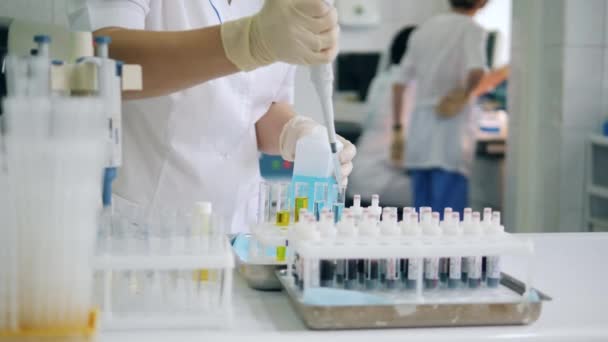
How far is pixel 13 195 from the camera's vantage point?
752mm

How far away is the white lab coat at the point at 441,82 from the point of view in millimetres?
4148

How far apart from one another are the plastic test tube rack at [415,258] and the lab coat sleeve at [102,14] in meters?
0.68

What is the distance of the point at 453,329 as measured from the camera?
A: 934mm

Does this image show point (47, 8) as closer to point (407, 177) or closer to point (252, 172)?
point (252, 172)

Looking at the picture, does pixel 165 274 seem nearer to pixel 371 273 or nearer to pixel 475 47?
pixel 371 273

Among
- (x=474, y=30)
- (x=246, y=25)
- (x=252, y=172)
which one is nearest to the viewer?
(x=246, y=25)

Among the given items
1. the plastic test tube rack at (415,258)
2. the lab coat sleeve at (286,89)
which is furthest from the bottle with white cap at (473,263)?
the lab coat sleeve at (286,89)

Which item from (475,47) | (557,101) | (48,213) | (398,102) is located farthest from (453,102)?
(48,213)

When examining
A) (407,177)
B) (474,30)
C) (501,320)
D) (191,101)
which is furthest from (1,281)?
(407,177)

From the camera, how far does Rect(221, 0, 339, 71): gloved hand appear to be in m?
1.26

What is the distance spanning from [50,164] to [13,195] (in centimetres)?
7

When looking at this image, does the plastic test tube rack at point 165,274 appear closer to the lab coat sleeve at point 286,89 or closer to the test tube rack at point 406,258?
the test tube rack at point 406,258

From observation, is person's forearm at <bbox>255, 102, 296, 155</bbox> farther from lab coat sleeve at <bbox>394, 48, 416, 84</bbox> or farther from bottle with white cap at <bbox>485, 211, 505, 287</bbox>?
lab coat sleeve at <bbox>394, 48, 416, 84</bbox>

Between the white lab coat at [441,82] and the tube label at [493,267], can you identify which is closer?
the tube label at [493,267]
